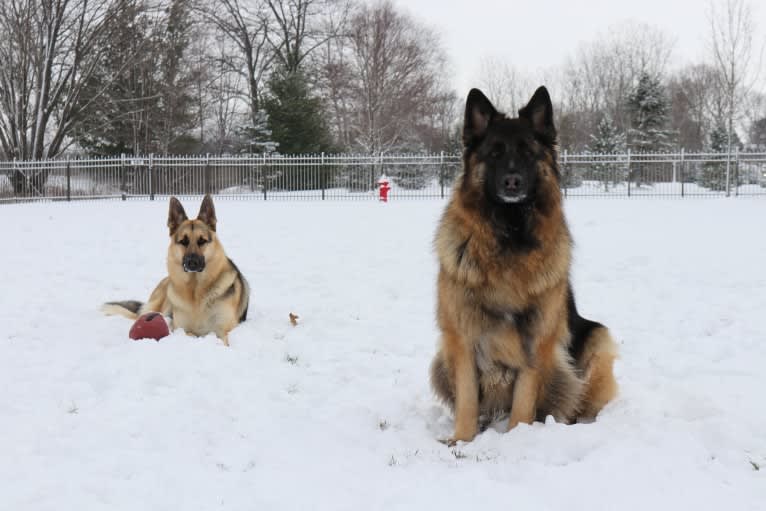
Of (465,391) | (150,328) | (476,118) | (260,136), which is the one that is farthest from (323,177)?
(465,391)

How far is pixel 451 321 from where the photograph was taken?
11.3 ft

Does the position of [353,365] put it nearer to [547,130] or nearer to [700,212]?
[547,130]

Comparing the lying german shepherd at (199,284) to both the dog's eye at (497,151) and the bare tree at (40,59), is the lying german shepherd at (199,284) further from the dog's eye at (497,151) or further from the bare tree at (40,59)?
the bare tree at (40,59)

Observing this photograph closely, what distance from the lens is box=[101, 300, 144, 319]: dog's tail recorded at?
21.0ft

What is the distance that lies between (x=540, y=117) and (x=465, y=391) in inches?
66.4

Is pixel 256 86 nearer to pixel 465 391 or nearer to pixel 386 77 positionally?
pixel 386 77

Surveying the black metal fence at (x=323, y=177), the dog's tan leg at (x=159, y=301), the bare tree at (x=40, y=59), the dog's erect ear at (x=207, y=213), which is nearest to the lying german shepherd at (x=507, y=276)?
the dog's erect ear at (x=207, y=213)

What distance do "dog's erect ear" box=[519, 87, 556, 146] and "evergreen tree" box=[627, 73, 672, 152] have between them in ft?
127

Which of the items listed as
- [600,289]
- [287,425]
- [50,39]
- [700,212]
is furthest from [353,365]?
[50,39]

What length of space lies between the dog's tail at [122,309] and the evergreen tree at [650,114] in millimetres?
38206

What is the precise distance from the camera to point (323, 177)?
26172 mm

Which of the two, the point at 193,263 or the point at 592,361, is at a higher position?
the point at 193,263

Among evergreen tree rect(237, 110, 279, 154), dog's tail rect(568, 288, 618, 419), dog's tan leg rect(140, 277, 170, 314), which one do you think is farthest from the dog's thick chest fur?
evergreen tree rect(237, 110, 279, 154)

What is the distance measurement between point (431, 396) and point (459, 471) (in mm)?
1285
